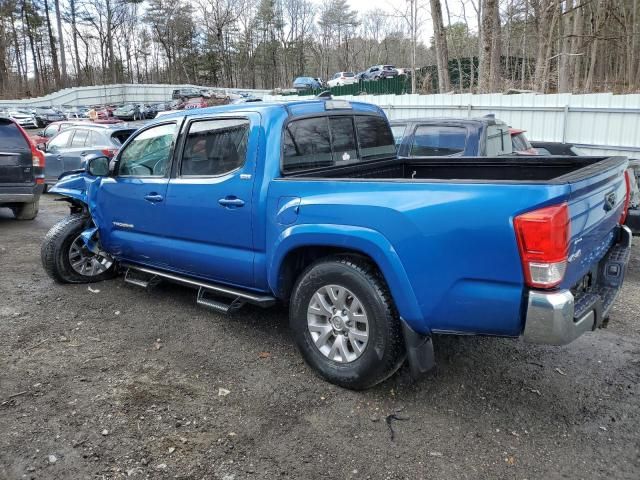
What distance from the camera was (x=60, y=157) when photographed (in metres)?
12.1

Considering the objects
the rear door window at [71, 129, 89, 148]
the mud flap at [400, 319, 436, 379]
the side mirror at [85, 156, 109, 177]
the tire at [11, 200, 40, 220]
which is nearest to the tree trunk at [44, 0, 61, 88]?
the rear door window at [71, 129, 89, 148]

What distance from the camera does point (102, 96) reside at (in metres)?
51.3

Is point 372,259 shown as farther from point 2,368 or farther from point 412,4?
point 412,4

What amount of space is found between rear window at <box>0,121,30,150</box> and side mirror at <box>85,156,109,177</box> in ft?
15.5

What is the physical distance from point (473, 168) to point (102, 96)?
5317 centimetres

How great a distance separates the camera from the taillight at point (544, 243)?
261cm

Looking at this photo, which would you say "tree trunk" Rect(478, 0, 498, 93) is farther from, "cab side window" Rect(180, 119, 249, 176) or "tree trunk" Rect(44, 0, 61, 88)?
"tree trunk" Rect(44, 0, 61, 88)

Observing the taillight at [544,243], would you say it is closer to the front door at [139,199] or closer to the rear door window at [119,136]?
the front door at [139,199]

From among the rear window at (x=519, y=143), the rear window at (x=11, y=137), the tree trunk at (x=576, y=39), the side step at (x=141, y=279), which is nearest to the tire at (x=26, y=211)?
the rear window at (x=11, y=137)

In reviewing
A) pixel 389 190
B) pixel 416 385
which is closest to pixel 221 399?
pixel 416 385

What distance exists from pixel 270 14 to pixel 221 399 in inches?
2833

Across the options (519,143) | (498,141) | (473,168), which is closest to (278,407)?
(473,168)

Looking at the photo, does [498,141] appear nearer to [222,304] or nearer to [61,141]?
[222,304]

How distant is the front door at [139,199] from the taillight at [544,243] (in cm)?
310
